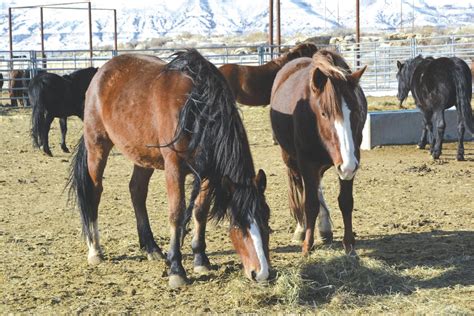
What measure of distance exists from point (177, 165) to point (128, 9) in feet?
442

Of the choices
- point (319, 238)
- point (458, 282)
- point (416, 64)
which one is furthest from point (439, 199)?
point (416, 64)

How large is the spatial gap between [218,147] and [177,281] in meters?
1.06

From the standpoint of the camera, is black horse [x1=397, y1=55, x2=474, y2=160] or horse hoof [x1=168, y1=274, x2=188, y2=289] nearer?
horse hoof [x1=168, y1=274, x2=188, y2=289]

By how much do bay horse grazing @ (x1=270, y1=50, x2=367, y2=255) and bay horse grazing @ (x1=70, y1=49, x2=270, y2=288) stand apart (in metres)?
0.63

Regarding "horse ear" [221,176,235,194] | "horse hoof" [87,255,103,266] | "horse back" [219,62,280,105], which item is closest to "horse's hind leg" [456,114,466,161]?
"horse back" [219,62,280,105]

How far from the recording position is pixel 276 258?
5.96m

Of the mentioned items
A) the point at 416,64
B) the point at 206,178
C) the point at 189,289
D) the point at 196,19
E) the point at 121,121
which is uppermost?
the point at 196,19

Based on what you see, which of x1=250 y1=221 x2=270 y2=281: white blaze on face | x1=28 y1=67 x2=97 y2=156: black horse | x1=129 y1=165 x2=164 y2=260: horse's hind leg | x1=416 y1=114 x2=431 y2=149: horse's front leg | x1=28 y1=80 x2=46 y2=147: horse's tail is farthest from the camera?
x1=28 y1=67 x2=97 y2=156: black horse

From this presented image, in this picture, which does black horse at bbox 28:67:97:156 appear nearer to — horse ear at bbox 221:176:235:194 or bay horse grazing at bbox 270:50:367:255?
bay horse grazing at bbox 270:50:367:255

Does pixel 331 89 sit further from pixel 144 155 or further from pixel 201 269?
pixel 201 269

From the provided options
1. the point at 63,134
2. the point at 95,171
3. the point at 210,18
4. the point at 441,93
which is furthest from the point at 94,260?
the point at 210,18

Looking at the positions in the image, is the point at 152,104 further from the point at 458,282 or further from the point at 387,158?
the point at 387,158

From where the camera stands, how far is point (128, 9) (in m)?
135

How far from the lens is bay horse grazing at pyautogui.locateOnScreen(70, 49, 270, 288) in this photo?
4738 mm
